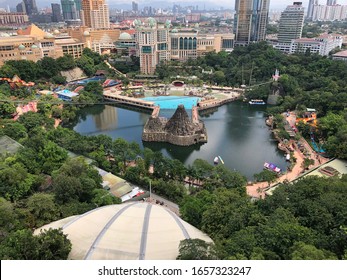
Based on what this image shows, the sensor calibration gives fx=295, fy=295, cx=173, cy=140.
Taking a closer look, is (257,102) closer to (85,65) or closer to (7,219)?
(85,65)

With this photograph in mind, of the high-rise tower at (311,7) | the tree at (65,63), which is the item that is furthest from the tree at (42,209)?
the high-rise tower at (311,7)

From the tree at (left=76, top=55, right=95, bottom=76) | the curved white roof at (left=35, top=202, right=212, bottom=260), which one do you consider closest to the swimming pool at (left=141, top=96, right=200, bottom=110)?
the tree at (left=76, top=55, right=95, bottom=76)

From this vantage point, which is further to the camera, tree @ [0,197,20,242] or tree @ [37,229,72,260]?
tree @ [0,197,20,242]

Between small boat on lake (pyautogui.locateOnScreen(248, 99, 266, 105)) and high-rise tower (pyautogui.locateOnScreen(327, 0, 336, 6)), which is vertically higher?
high-rise tower (pyautogui.locateOnScreen(327, 0, 336, 6))

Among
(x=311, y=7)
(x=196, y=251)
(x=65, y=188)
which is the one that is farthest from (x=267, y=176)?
(x=311, y=7)

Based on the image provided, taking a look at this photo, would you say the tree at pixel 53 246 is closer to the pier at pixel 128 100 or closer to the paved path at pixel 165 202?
the paved path at pixel 165 202

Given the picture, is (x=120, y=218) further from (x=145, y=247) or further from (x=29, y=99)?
(x=29, y=99)

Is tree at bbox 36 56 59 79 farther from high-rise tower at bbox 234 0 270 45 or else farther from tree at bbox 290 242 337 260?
high-rise tower at bbox 234 0 270 45
